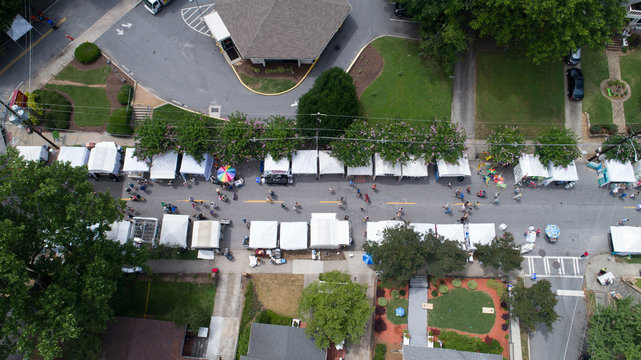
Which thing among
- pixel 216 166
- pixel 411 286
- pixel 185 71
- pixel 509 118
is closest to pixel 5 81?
pixel 185 71

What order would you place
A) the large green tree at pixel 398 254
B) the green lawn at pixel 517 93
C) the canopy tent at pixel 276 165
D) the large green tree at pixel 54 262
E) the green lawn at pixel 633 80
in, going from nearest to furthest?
the large green tree at pixel 54 262 < the large green tree at pixel 398 254 < the canopy tent at pixel 276 165 < the green lawn at pixel 517 93 < the green lawn at pixel 633 80

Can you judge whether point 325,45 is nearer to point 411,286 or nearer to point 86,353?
point 411,286

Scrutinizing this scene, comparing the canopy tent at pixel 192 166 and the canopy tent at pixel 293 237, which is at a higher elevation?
the canopy tent at pixel 192 166

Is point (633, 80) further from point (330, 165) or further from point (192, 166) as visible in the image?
point (192, 166)

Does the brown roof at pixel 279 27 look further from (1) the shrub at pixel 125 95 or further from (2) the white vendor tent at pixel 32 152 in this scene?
(2) the white vendor tent at pixel 32 152

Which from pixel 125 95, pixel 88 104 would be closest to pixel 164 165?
pixel 125 95

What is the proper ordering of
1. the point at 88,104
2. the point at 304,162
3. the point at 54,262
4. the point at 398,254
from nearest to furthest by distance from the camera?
the point at 54,262 → the point at 398,254 → the point at 304,162 → the point at 88,104

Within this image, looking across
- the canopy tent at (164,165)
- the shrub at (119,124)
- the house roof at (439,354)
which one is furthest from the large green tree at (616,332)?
the shrub at (119,124)
